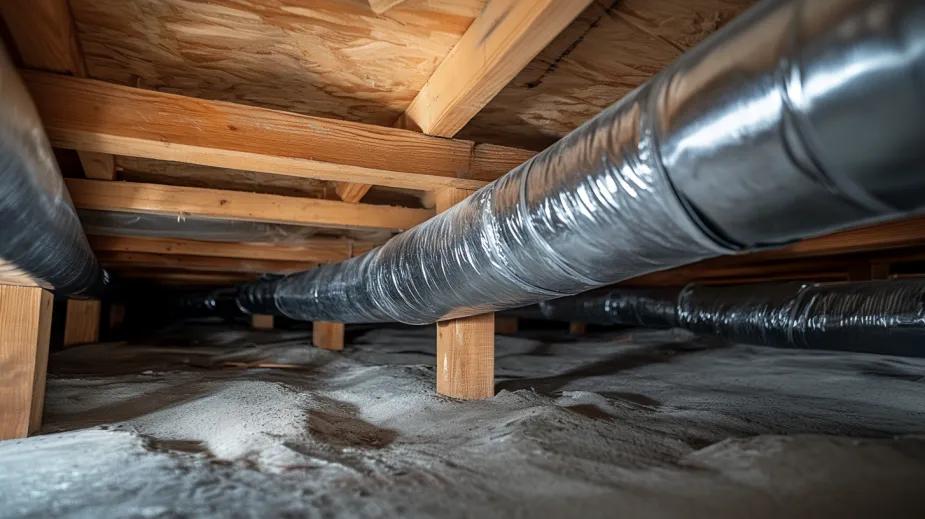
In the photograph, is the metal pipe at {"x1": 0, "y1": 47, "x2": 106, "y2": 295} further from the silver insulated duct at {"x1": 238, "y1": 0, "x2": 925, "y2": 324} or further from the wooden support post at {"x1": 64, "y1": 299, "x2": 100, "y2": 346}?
the wooden support post at {"x1": 64, "y1": 299, "x2": 100, "y2": 346}

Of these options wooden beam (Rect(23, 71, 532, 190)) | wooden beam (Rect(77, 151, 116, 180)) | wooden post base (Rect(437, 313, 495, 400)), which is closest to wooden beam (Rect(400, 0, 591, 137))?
wooden beam (Rect(23, 71, 532, 190))

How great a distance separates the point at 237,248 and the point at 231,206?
1.03 meters

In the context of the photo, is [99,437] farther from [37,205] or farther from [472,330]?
[472,330]

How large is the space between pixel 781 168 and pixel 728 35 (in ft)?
0.55

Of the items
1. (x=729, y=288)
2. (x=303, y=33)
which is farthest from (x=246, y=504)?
(x=729, y=288)

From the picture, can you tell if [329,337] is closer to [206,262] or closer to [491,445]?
[206,262]

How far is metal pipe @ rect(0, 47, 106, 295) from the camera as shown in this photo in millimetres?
774

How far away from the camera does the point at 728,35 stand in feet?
2.01

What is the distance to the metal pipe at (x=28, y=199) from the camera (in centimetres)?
77

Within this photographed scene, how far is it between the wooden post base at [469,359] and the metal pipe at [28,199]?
108cm

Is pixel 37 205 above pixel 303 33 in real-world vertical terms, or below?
below

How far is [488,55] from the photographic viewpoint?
987 mm

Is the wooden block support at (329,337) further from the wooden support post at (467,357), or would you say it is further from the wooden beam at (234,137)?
the wooden beam at (234,137)

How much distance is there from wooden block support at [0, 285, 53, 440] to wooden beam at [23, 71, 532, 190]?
0.47m
